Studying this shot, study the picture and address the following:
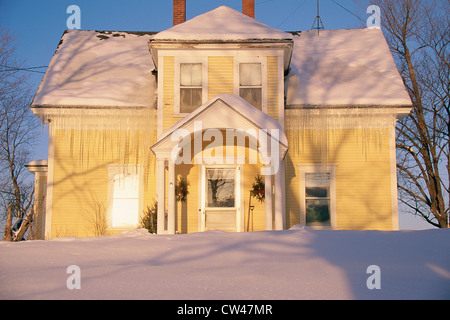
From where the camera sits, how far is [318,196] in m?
13.0

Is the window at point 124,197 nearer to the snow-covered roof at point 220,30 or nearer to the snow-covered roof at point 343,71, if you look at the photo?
the snow-covered roof at point 220,30

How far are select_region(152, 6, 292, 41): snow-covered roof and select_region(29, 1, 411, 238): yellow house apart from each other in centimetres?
4

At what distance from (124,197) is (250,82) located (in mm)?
4845

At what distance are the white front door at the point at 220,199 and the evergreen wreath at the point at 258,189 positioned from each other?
42 centimetres

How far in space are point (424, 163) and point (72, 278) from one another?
20238mm

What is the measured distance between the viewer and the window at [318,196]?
12.8m

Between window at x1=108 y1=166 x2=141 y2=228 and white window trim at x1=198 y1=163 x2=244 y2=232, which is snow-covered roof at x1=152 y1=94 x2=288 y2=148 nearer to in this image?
white window trim at x1=198 y1=163 x2=244 y2=232

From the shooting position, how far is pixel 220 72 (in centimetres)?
1282

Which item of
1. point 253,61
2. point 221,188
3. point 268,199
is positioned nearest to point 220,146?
point 221,188

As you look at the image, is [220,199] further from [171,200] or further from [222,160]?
[171,200]

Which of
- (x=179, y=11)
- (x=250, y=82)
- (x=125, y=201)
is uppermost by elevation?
(x=179, y=11)

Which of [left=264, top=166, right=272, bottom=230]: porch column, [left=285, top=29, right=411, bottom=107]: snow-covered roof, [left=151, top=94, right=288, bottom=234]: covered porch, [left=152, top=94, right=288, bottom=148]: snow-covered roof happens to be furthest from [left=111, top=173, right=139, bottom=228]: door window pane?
[left=285, top=29, right=411, bottom=107]: snow-covered roof
